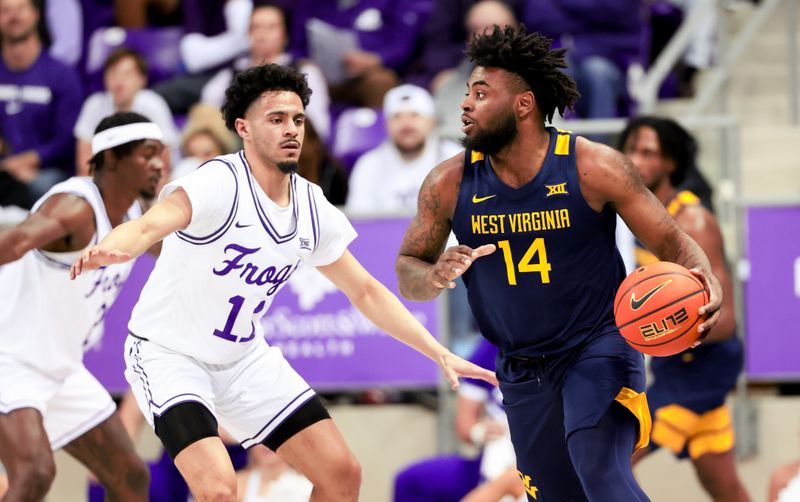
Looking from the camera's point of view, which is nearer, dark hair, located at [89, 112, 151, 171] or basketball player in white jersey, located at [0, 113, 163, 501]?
basketball player in white jersey, located at [0, 113, 163, 501]

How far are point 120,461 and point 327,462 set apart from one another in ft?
4.55

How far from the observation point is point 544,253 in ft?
17.2

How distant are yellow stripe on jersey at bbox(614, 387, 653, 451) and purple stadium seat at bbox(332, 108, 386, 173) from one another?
16.0ft

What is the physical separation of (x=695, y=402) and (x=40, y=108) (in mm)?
5624

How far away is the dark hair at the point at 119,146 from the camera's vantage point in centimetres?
632

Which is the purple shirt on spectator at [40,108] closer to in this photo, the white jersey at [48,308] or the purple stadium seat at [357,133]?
the purple stadium seat at [357,133]

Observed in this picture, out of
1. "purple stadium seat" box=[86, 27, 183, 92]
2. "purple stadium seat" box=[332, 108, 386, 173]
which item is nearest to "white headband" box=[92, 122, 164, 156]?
"purple stadium seat" box=[332, 108, 386, 173]

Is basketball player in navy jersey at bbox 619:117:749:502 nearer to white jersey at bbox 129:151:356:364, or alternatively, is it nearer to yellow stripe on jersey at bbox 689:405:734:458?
yellow stripe on jersey at bbox 689:405:734:458

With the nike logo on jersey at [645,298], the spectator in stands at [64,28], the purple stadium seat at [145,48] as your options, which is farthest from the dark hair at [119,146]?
the spectator in stands at [64,28]

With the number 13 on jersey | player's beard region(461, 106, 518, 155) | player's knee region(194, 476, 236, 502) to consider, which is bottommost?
player's knee region(194, 476, 236, 502)

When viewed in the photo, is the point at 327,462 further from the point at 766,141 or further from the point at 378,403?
the point at 766,141

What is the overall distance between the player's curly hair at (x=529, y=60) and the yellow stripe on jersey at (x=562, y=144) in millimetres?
127

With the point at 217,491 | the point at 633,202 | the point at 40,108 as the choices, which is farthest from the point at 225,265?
the point at 40,108

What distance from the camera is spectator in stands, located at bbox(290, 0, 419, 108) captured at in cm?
1027
